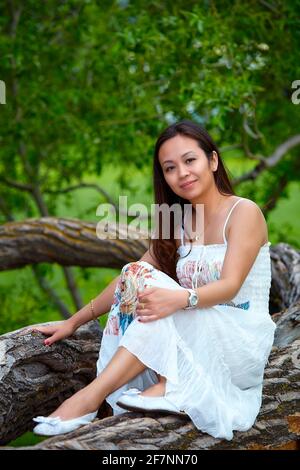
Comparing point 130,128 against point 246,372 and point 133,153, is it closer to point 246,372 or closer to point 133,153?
point 133,153

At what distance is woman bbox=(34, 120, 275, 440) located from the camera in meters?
2.99

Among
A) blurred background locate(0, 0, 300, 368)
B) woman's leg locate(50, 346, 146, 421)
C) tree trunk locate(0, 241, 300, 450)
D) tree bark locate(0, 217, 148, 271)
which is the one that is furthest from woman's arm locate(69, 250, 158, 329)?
tree bark locate(0, 217, 148, 271)

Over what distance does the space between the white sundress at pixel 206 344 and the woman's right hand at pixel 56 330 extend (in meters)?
0.30

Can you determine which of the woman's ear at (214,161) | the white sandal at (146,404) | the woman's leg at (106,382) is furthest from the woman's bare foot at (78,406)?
the woman's ear at (214,161)

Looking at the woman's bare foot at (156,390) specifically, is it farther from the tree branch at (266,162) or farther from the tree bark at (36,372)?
the tree branch at (266,162)

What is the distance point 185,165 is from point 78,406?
0.97 metres

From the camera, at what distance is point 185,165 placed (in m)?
3.33

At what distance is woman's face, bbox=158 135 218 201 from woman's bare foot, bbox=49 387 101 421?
85 cm

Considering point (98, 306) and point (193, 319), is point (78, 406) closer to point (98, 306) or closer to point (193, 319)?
point (193, 319)

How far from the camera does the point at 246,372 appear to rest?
316cm

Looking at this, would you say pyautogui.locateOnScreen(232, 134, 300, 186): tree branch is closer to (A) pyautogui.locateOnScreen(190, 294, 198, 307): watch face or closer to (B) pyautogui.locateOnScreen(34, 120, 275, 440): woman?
(B) pyautogui.locateOnScreen(34, 120, 275, 440): woman

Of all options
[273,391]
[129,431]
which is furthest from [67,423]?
[273,391]

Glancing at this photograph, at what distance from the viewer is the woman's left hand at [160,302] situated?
298 centimetres
